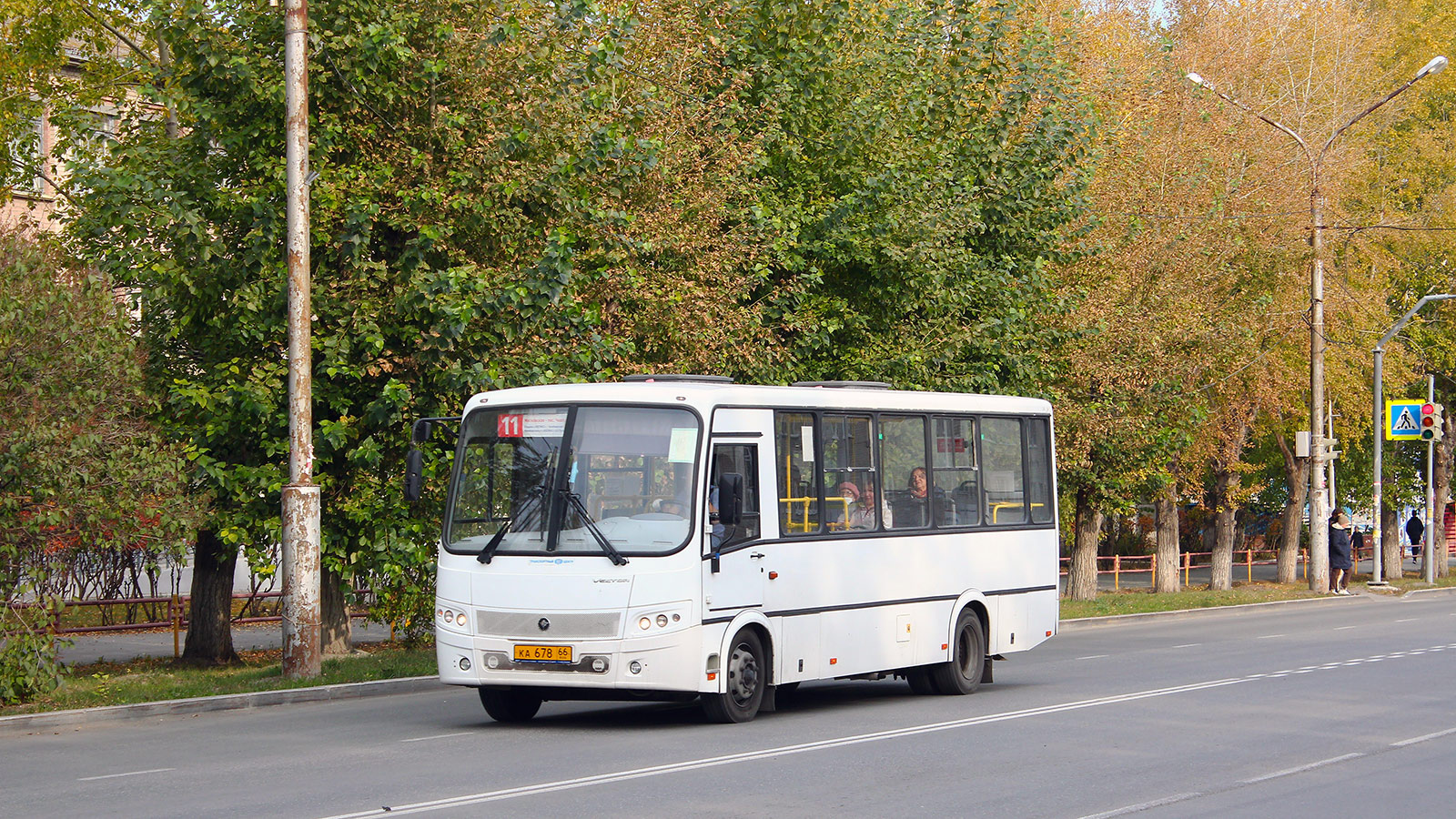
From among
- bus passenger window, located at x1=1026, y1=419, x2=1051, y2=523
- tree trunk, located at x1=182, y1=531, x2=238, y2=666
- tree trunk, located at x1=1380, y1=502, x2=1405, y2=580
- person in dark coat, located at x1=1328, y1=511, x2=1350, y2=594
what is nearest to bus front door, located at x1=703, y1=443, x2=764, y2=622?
bus passenger window, located at x1=1026, y1=419, x2=1051, y2=523

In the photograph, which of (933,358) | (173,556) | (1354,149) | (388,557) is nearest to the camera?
(173,556)

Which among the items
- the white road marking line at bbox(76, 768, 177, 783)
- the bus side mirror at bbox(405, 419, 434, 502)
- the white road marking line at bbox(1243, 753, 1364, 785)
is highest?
the bus side mirror at bbox(405, 419, 434, 502)

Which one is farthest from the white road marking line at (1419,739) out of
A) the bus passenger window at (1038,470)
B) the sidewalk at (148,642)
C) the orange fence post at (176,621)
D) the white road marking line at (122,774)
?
the sidewalk at (148,642)

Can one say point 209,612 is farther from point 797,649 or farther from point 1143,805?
point 1143,805

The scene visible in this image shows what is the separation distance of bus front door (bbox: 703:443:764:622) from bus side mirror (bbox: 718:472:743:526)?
0.08 metres

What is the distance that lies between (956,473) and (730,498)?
171 inches

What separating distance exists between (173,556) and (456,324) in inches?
152

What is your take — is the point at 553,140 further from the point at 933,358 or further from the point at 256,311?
the point at 933,358

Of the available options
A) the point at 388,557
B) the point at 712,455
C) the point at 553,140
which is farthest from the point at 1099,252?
the point at 712,455

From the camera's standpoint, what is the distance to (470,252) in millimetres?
19875

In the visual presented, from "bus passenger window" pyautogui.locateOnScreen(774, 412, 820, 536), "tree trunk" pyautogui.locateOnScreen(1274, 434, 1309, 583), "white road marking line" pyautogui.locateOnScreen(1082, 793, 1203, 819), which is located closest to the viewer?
"white road marking line" pyautogui.locateOnScreen(1082, 793, 1203, 819)

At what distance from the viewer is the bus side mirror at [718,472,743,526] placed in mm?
13492

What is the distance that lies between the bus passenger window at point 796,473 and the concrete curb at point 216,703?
5548mm

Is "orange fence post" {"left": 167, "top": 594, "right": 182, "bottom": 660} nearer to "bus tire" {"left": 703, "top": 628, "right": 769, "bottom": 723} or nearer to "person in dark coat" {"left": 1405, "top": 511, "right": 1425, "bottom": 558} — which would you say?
"bus tire" {"left": 703, "top": 628, "right": 769, "bottom": 723}
